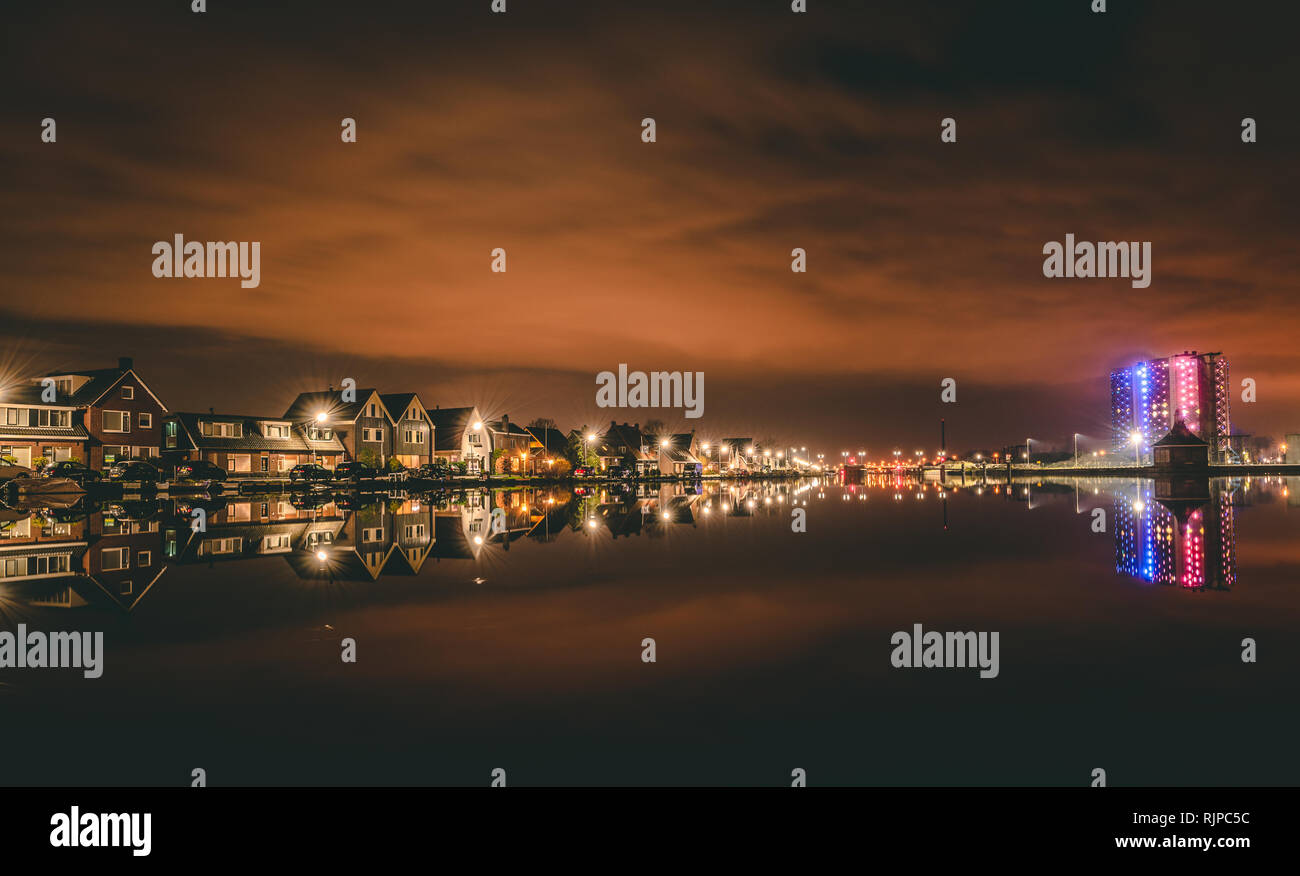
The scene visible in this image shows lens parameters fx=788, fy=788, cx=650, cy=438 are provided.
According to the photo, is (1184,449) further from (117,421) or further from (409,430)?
(117,421)

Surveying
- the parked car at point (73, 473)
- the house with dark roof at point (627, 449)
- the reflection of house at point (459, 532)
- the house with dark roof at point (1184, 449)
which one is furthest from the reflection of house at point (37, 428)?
the house with dark roof at point (1184, 449)

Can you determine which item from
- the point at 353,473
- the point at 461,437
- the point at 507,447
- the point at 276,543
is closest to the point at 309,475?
the point at 353,473

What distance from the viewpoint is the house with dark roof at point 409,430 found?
93312 mm

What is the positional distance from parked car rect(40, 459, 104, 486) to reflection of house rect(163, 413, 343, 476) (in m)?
13.1

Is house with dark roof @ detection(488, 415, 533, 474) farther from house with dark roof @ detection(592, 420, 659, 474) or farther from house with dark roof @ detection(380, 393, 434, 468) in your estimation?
house with dark roof @ detection(592, 420, 659, 474)

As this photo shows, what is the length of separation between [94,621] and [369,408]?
82065mm

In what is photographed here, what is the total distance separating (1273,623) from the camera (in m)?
11.4

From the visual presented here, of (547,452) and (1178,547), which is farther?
(547,452)

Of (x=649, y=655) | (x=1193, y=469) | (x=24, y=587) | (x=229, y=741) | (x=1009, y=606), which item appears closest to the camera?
(x=229, y=741)

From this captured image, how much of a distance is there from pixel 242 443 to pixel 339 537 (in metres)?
62.0

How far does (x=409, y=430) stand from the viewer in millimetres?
94938

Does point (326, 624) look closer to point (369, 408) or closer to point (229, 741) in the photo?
point (229, 741)
